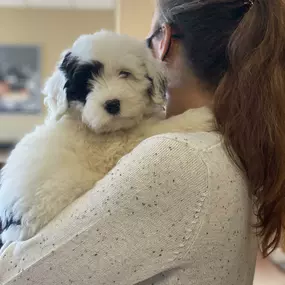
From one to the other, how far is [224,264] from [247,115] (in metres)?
0.31

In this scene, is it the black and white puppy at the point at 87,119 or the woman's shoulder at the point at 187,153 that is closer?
the woman's shoulder at the point at 187,153

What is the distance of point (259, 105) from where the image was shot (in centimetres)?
105

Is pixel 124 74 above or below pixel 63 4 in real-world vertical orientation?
above

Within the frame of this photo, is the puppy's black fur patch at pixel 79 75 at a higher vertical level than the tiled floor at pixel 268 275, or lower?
higher

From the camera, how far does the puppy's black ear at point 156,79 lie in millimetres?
1236

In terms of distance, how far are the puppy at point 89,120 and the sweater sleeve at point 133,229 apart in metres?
0.18

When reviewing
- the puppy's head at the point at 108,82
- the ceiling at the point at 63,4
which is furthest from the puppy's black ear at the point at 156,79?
the ceiling at the point at 63,4

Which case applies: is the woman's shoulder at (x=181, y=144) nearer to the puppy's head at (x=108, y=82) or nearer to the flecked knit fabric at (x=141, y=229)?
the flecked knit fabric at (x=141, y=229)

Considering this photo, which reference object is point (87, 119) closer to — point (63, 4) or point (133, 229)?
point (133, 229)

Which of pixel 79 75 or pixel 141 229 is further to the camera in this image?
pixel 79 75

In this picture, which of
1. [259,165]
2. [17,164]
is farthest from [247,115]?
[17,164]

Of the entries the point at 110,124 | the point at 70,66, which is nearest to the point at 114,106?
the point at 110,124

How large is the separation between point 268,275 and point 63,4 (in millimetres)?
5061

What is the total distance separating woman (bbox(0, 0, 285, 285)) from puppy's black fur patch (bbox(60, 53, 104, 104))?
0.89 feet
